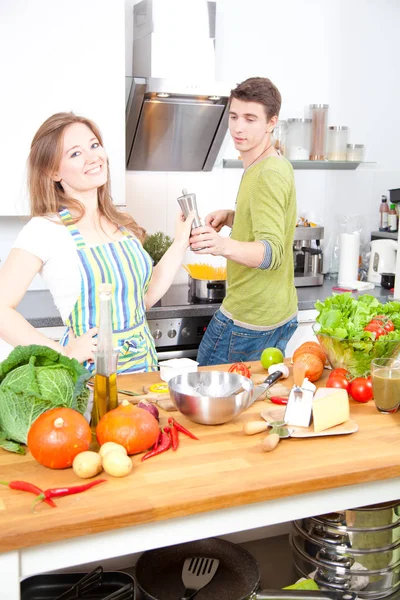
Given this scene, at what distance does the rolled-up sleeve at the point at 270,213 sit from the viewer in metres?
2.57

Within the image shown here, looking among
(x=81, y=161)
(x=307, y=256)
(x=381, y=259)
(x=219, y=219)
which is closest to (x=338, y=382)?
(x=81, y=161)

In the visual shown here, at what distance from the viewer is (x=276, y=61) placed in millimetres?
4109

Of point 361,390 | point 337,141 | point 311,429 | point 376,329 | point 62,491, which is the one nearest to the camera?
point 62,491

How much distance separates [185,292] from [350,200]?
1.30 metres

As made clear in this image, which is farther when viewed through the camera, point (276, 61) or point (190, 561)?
point (276, 61)

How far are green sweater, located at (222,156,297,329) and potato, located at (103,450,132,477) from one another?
134 cm

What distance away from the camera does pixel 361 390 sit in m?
1.96

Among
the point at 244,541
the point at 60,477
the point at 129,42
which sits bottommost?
the point at 244,541

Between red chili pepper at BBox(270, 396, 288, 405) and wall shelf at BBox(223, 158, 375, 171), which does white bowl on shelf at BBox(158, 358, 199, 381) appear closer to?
red chili pepper at BBox(270, 396, 288, 405)

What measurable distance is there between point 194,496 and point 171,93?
98.1 inches

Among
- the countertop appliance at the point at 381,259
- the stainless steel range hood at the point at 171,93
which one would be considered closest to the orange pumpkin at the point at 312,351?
the stainless steel range hood at the point at 171,93

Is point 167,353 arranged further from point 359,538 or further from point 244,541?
point 359,538

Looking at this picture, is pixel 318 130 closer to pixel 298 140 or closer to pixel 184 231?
pixel 298 140

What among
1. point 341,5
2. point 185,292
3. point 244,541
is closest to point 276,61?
point 341,5
